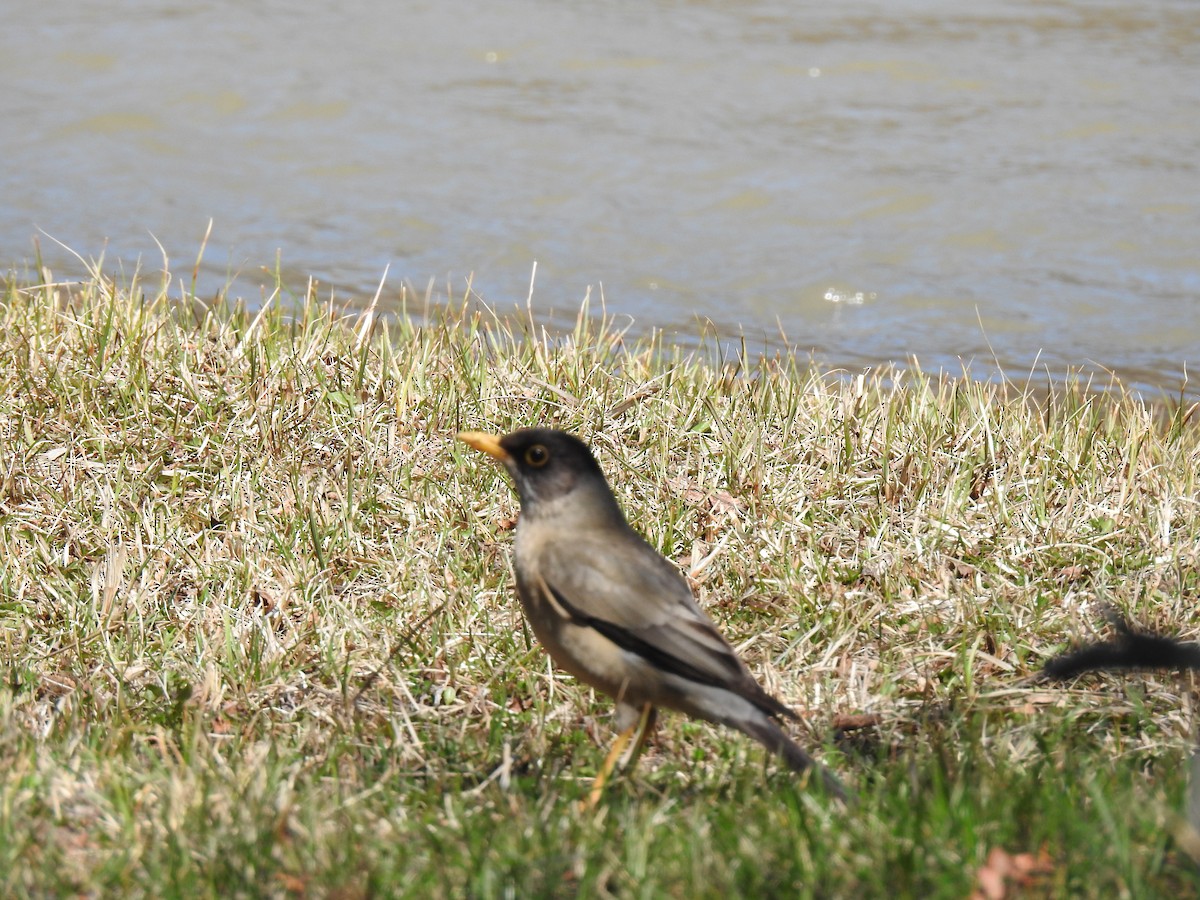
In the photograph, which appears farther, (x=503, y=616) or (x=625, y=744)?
(x=503, y=616)

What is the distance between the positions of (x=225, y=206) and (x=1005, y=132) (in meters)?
6.65

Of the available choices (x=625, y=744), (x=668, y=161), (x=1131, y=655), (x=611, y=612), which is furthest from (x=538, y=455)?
(x=668, y=161)

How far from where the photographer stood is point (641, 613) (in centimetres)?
395

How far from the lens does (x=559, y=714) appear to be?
4.54 metres

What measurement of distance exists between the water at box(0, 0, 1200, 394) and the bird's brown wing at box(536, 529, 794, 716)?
183 inches

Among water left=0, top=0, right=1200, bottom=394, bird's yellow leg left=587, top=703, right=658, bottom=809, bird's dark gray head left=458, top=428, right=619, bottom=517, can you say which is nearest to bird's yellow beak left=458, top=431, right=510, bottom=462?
bird's dark gray head left=458, top=428, right=619, bottom=517

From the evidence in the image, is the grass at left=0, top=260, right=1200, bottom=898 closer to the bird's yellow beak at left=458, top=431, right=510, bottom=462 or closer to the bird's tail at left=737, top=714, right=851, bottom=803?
the bird's tail at left=737, top=714, right=851, bottom=803

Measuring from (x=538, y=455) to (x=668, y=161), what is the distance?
9.33 meters

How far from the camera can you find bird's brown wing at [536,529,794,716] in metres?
3.88

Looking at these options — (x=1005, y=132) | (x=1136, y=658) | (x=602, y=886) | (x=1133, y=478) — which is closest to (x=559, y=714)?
(x=602, y=886)

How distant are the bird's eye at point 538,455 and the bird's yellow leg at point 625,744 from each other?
667 mm

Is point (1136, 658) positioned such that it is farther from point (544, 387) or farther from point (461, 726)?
point (544, 387)

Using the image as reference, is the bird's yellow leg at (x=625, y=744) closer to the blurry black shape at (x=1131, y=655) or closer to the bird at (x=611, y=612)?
the bird at (x=611, y=612)

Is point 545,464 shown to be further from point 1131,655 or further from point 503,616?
point 1131,655
